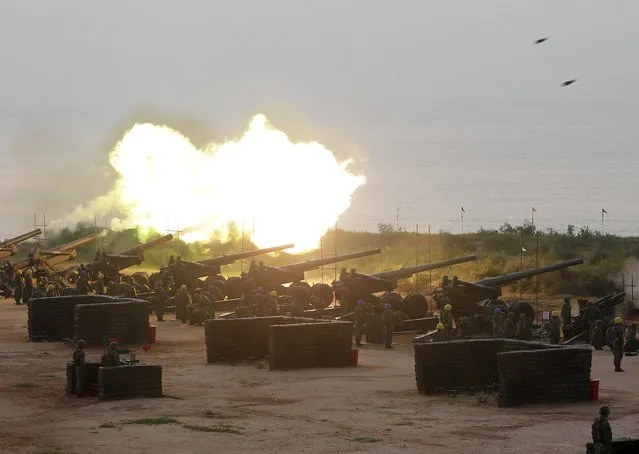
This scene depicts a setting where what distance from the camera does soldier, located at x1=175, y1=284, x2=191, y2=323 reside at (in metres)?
55.2

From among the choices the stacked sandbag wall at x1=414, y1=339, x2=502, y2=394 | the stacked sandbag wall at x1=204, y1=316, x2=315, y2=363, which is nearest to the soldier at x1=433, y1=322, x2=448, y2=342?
the stacked sandbag wall at x1=204, y1=316, x2=315, y2=363

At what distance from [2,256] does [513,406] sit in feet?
139

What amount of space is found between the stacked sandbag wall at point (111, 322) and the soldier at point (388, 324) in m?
6.74

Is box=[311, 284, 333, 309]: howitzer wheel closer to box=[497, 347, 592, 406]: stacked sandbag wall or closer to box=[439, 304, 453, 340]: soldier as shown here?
box=[439, 304, 453, 340]: soldier

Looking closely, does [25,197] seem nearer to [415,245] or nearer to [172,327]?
[415,245]

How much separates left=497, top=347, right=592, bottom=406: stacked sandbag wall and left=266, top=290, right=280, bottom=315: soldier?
1826cm

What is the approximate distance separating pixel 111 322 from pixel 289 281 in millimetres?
14114

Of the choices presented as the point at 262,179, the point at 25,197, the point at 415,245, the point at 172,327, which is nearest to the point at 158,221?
the point at 262,179

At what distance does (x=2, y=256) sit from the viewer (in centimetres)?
7275

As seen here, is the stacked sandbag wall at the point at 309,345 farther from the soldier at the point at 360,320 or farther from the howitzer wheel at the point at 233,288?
the howitzer wheel at the point at 233,288

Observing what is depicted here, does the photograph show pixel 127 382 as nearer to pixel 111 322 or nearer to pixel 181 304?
pixel 111 322

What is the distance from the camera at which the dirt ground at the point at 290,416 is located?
30.7 m

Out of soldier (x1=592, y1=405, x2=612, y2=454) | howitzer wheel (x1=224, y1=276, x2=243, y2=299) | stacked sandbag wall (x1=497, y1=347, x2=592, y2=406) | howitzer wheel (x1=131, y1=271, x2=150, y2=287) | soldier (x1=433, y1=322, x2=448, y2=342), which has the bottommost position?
soldier (x1=592, y1=405, x2=612, y2=454)

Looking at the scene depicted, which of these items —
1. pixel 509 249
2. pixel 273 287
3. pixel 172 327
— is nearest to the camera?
pixel 172 327
